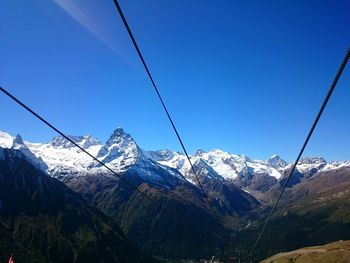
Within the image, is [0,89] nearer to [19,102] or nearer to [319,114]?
[19,102]

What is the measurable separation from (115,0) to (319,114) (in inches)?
252

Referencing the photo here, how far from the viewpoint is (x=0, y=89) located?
10.1 meters

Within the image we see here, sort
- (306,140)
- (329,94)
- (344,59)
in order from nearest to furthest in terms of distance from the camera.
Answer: (344,59), (329,94), (306,140)

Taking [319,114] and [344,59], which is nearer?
[344,59]

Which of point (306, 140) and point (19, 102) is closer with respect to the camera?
point (19, 102)

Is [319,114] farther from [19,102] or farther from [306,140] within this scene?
[19,102]

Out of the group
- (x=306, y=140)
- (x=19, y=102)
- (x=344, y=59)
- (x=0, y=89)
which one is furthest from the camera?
(x=306, y=140)

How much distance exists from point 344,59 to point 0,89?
28.6 ft

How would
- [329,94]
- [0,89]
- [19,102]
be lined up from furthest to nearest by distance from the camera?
[19,102] < [0,89] < [329,94]

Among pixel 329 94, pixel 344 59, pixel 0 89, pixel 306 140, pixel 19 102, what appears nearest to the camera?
pixel 344 59

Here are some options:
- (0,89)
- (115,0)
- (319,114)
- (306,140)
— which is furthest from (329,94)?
(0,89)

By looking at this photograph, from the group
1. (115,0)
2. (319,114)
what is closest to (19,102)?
(115,0)

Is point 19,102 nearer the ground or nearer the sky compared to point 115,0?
nearer the ground

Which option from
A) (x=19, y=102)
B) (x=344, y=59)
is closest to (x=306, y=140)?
(x=344, y=59)
